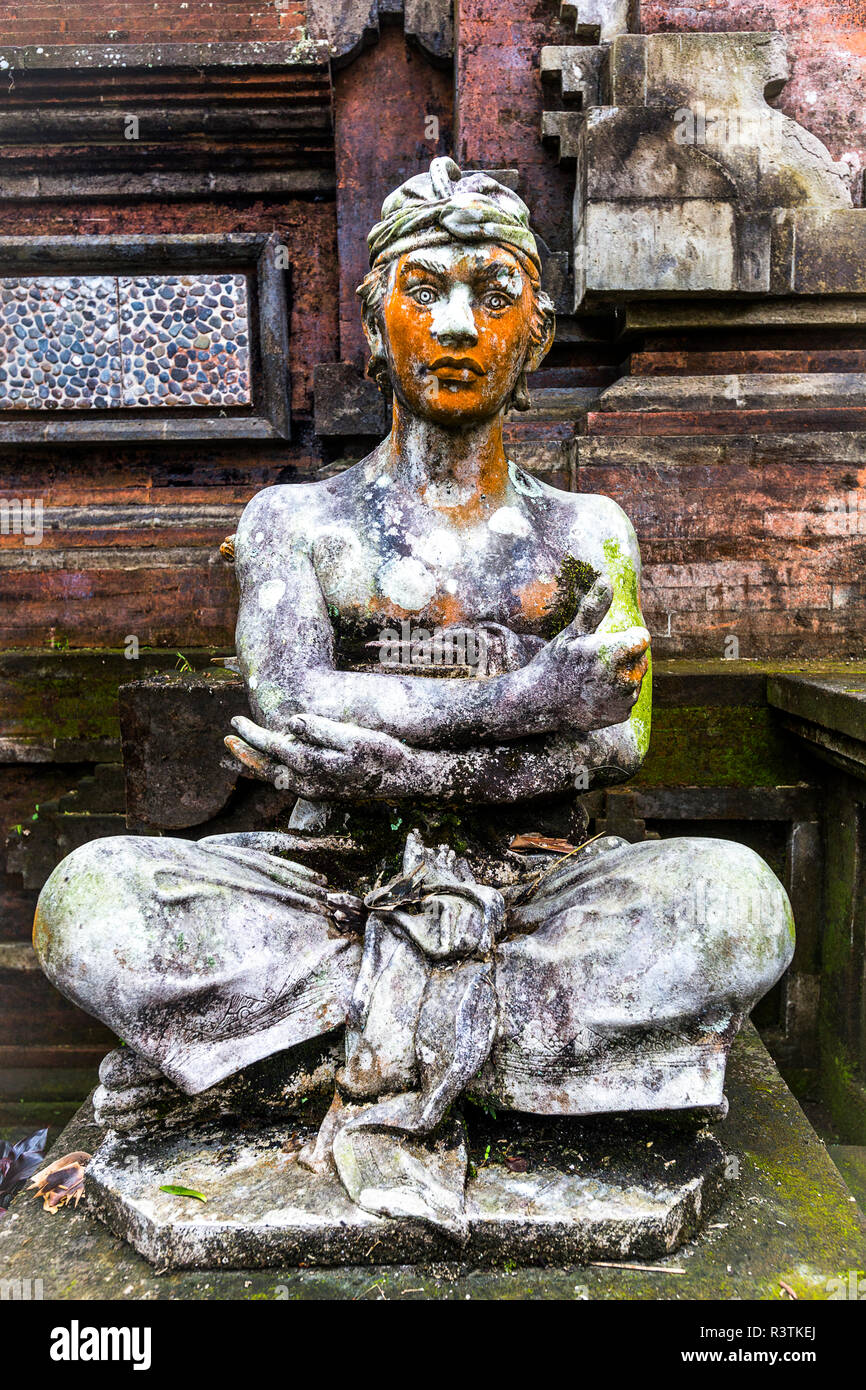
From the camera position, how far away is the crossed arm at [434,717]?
8.08ft

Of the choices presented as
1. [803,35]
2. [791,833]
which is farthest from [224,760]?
[803,35]

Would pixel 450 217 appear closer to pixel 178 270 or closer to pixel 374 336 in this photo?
pixel 374 336

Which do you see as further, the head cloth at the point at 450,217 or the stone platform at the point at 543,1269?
the head cloth at the point at 450,217

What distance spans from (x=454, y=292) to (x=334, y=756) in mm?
1255

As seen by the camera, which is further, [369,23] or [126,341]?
[126,341]

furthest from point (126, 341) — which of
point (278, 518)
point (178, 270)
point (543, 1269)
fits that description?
point (543, 1269)

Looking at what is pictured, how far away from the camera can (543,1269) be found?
2086mm

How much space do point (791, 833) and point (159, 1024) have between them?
2.67m

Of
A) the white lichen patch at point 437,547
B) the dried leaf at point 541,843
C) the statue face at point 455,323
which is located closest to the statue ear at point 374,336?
the statue face at point 455,323

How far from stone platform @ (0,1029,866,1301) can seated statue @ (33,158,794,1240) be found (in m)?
0.13

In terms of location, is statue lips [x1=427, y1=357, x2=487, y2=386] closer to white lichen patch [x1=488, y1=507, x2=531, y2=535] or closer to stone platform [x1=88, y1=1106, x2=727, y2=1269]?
white lichen patch [x1=488, y1=507, x2=531, y2=535]

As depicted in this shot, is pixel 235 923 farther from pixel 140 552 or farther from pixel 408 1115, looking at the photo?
pixel 140 552

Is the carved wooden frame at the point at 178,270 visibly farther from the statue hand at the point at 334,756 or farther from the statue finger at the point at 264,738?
the statue hand at the point at 334,756

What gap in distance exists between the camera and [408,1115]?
2.25m
